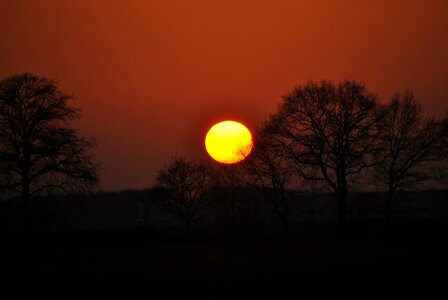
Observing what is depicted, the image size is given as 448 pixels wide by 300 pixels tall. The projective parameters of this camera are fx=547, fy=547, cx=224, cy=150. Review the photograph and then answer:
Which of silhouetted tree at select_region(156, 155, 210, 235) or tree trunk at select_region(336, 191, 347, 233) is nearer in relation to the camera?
tree trunk at select_region(336, 191, 347, 233)

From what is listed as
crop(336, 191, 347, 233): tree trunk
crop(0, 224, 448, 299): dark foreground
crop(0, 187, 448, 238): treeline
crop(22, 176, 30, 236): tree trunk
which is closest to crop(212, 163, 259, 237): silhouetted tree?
crop(0, 187, 448, 238): treeline

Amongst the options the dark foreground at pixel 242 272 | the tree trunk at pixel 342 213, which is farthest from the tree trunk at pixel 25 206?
the tree trunk at pixel 342 213

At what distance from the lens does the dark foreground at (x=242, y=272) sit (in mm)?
15211

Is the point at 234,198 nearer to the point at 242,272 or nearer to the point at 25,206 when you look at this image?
the point at 25,206

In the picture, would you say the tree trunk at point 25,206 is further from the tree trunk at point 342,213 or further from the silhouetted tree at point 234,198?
the tree trunk at point 342,213

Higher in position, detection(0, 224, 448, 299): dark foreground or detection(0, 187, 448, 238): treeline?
detection(0, 187, 448, 238): treeline

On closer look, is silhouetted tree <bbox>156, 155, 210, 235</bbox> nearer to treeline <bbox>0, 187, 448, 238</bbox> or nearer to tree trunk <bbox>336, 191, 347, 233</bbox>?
treeline <bbox>0, 187, 448, 238</bbox>

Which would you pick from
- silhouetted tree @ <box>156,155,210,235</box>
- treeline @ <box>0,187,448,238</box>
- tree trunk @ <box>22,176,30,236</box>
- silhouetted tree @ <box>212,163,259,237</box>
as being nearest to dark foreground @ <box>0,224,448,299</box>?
silhouetted tree @ <box>212,163,259,237</box>

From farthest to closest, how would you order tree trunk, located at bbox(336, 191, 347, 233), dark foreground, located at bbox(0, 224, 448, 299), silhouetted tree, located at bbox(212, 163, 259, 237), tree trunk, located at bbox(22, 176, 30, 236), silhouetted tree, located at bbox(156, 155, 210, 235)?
silhouetted tree, located at bbox(156, 155, 210, 235) → tree trunk, located at bbox(336, 191, 347, 233) → tree trunk, located at bbox(22, 176, 30, 236) → silhouetted tree, located at bbox(212, 163, 259, 237) → dark foreground, located at bbox(0, 224, 448, 299)

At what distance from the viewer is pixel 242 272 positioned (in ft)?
59.8

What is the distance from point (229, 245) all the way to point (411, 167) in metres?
19.9

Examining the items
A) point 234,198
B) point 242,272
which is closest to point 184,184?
point 234,198

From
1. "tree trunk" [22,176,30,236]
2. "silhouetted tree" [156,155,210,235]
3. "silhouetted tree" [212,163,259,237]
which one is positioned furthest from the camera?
"silhouetted tree" [156,155,210,235]

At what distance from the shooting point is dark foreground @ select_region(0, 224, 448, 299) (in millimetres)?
15211
